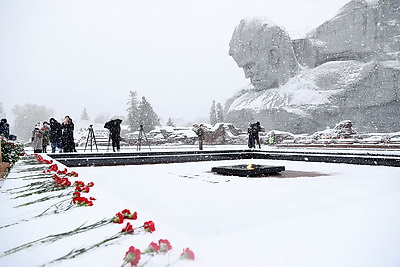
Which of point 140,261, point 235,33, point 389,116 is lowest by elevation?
point 140,261

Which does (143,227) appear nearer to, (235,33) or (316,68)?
(316,68)

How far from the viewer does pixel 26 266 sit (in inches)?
43.6

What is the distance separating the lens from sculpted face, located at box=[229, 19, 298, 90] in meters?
37.2

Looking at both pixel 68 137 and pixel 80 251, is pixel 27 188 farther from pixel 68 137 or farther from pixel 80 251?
pixel 68 137

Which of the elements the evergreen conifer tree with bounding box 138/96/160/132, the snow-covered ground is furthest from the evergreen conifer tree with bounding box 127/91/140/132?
the snow-covered ground

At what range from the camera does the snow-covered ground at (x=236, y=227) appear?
1328 millimetres

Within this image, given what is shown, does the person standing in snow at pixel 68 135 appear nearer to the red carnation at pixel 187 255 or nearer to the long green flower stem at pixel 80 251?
the long green flower stem at pixel 80 251

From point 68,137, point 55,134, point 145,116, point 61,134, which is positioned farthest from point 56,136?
point 145,116

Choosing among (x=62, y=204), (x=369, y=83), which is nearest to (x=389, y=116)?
(x=369, y=83)

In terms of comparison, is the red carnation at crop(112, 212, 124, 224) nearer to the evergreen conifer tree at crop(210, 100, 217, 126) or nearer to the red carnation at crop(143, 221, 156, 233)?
the red carnation at crop(143, 221, 156, 233)

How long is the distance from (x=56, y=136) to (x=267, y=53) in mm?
31337

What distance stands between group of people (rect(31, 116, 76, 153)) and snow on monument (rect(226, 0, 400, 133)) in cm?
2704

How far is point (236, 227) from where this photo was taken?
207 cm

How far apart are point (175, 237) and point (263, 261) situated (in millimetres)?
436
